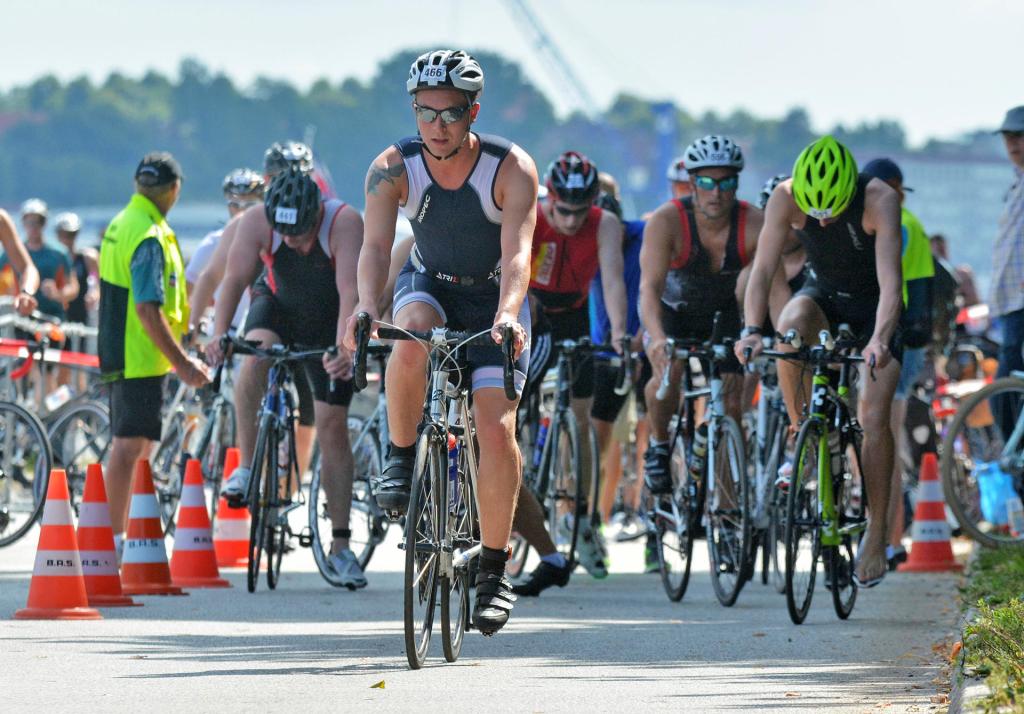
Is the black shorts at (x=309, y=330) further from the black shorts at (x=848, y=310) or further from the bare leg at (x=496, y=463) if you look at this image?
the bare leg at (x=496, y=463)

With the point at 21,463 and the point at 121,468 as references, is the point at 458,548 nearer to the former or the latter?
the point at 121,468

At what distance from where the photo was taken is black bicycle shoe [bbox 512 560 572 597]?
37.0ft

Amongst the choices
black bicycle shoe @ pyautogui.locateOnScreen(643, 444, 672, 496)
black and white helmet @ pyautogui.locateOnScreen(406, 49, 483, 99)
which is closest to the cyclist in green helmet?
black bicycle shoe @ pyautogui.locateOnScreen(643, 444, 672, 496)

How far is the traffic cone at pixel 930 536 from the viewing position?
1349cm

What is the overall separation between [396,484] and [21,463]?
6349 mm

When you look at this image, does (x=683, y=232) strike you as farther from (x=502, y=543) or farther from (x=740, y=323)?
(x=502, y=543)

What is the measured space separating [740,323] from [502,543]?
433cm

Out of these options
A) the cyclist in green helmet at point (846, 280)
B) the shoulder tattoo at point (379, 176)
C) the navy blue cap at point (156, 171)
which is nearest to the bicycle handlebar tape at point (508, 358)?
the shoulder tattoo at point (379, 176)

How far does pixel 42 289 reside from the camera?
21.4 meters

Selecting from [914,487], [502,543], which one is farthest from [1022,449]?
[502,543]

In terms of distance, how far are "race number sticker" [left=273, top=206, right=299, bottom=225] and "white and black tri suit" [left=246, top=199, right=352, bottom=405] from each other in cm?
28

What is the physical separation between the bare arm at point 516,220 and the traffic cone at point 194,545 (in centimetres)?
364

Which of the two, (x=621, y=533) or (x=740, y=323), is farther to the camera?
(x=621, y=533)

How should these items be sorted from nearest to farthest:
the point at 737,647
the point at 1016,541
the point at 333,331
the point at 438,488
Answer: the point at 438,488 < the point at 737,647 < the point at 333,331 < the point at 1016,541
